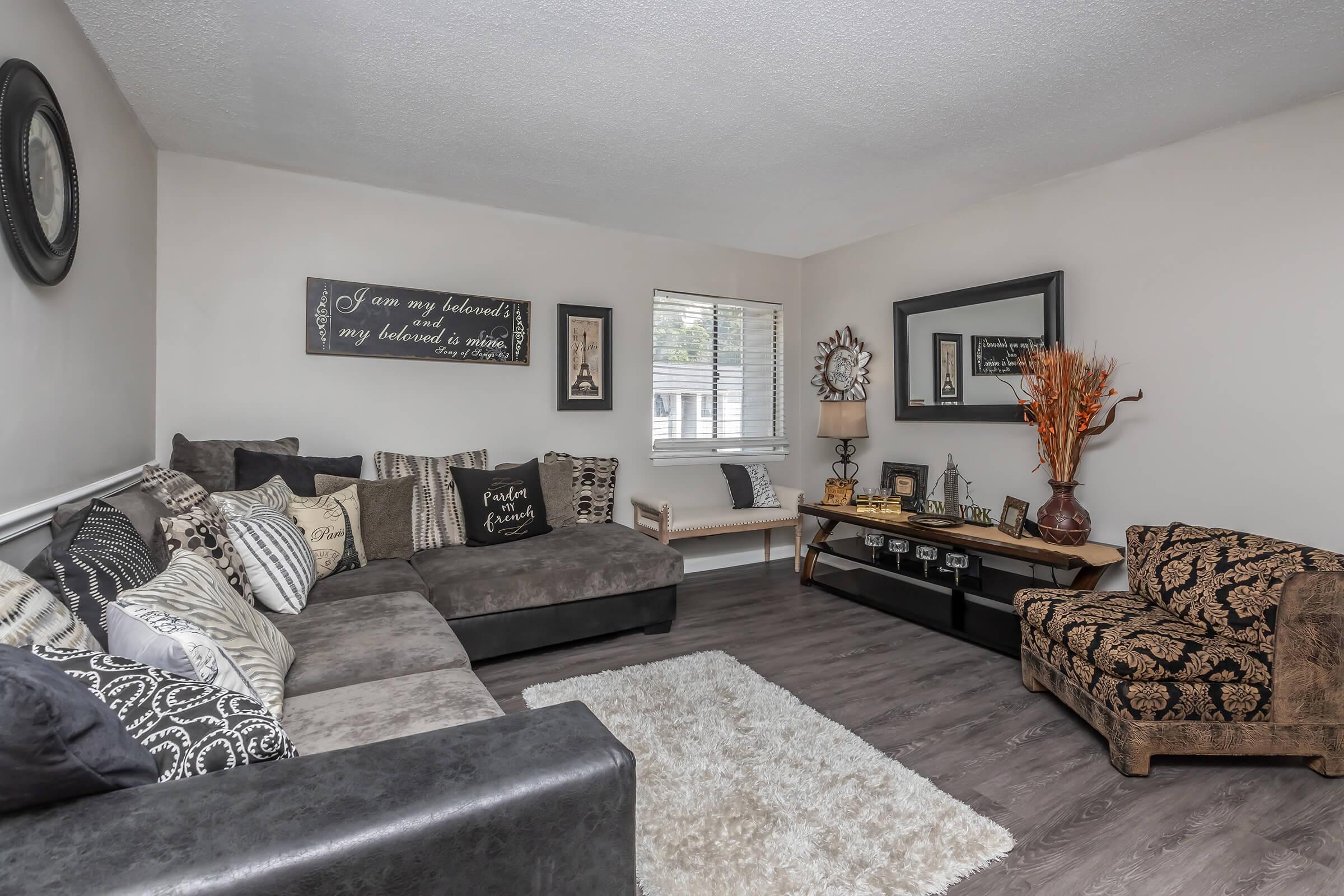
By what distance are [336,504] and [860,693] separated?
2.45m

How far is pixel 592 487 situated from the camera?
4.09 m

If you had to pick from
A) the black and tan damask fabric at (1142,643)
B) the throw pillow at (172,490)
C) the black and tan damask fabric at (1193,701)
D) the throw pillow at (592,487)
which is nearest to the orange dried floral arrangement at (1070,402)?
the black and tan damask fabric at (1142,643)

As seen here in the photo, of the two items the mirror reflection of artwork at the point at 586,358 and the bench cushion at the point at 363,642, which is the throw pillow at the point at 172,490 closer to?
the bench cushion at the point at 363,642

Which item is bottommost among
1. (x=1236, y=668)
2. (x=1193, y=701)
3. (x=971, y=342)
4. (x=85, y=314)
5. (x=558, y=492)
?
(x=1193, y=701)

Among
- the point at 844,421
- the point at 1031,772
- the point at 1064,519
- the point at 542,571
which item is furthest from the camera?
the point at 844,421

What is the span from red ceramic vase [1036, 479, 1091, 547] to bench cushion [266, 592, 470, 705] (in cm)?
283

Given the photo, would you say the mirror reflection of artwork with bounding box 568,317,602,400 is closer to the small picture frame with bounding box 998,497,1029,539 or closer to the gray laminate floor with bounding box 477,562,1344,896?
the gray laminate floor with bounding box 477,562,1344,896

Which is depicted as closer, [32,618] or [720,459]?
[32,618]

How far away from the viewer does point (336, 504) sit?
2.88 meters

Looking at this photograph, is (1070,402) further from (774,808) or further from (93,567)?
(93,567)

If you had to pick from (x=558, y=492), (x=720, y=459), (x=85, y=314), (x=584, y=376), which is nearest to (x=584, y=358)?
(x=584, y=376)

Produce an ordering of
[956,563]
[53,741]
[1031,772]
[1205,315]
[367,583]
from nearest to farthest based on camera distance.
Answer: [53,741] < [1031,772] < [367,583] < [1205,315] < [956,563]

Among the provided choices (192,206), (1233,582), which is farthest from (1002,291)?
(192,206)

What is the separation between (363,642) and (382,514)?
1.29m
